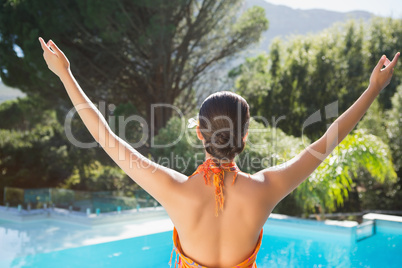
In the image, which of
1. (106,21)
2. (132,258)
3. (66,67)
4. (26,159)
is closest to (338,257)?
(132,258)

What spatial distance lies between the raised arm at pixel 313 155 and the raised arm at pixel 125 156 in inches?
9.5

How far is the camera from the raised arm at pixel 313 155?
1066mm

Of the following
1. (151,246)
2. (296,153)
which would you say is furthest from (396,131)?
(151,246)

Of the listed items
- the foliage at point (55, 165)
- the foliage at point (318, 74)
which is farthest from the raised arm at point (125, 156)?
the foliage at point (318, 74)

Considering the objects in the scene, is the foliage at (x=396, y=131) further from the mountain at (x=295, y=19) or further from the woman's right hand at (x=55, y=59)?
the mountain at (x=295, y=19)

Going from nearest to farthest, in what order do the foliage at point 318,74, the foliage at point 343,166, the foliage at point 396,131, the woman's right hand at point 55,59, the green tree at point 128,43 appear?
1. the woman's right hand at point 55,59
2. the foliage at point 343,166
3. the green tree at point 128,43
4. the foliage at point 396,131
5. the foliage at point 318,74

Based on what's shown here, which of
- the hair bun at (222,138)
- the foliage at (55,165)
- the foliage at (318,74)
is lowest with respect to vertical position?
the foliage at (55,165)

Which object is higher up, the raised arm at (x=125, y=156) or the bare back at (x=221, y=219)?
the raised arm at (x=125, y=156)

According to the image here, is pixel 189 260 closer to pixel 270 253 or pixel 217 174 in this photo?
pixel 217 174

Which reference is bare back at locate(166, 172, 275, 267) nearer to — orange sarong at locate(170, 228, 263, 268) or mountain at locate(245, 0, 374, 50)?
orange sarong at locate(170, 228, 263, 268)

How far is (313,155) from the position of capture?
1092mm

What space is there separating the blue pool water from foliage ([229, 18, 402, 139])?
7131 mm

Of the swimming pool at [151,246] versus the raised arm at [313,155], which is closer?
the raised arm at [313,155]

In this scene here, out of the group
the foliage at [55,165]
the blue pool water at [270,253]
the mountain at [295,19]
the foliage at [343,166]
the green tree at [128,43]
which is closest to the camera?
the blue pool water at [270,253]
